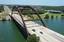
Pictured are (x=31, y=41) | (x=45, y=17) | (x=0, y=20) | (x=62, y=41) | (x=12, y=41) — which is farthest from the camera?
(x=45, y=17)

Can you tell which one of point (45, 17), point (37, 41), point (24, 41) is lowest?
point (45, 17)

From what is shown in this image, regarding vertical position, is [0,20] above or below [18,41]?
below

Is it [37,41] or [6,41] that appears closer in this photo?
[37,41]

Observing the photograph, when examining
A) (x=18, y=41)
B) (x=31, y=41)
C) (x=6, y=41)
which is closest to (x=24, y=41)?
(x=18, y=41)

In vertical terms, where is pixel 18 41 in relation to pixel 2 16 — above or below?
above

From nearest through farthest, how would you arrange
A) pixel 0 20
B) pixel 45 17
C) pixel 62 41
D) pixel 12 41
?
pixel 62 41
pixel 12 41
pixel 0 20
pixel 45 17

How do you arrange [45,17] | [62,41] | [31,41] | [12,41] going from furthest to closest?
1. [45,17]
2. [12,41]
3. [62,41]
4. [31,41]

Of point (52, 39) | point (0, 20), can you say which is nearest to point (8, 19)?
point (0, 20)

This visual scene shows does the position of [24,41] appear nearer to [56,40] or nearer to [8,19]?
[56,40]

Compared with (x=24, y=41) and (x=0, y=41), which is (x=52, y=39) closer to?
(x=24, y=41)
